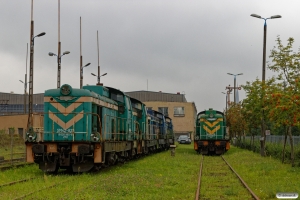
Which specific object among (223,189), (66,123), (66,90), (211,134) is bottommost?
(223,189)

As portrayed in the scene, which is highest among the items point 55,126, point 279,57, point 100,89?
point 279,57

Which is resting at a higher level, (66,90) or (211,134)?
(66,90)

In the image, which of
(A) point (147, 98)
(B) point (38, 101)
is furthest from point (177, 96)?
(B) point (38, 101)

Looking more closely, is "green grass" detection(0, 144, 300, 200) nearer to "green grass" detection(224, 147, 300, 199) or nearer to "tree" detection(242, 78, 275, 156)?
"green grass" detection(224, 147, 300, 199)

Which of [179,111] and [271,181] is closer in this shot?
[271,181]

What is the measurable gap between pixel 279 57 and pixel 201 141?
37.9 ft

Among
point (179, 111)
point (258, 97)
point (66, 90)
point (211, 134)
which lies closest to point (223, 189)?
point (66, 90)

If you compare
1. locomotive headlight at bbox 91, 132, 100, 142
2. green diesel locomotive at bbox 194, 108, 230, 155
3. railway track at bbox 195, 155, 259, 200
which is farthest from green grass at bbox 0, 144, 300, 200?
green diesel locomotive at bbox 194, 108, 230, 155

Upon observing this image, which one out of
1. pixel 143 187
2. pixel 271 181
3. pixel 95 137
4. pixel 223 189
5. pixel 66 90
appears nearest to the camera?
pixel 143 187

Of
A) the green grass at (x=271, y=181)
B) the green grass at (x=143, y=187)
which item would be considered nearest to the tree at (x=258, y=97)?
the green grass at (x=271, y=181)

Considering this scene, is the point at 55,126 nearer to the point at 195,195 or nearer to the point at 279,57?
the point at 195,195

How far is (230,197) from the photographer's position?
1198cm

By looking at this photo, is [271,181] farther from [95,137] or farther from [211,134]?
[211,134]

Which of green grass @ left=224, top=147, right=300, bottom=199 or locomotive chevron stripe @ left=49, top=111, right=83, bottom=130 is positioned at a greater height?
locomotive chevron stripe @ left=49, top=111, right=83, bottom=130
